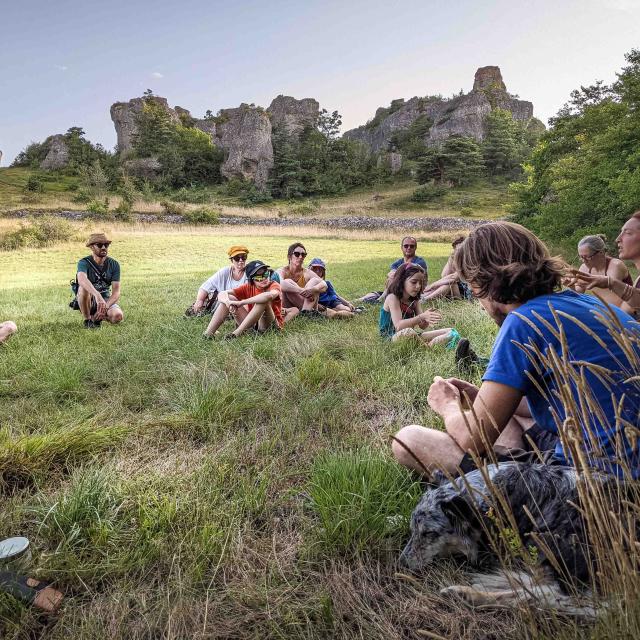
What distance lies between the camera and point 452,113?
6228cm

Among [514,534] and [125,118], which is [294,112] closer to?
[125,118]

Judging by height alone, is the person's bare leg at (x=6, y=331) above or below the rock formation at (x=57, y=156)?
below

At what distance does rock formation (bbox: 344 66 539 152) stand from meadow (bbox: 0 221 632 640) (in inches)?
2410

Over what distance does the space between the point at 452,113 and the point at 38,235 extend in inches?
2284

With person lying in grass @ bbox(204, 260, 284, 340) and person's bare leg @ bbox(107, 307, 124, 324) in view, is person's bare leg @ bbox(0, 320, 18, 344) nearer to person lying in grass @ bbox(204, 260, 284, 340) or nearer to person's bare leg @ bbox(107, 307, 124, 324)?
person's bare leg @ bbox(107, 307, 124, 324)

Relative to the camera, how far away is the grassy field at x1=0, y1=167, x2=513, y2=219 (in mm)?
39594

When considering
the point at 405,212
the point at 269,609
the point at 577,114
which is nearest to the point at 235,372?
the point at 269,609

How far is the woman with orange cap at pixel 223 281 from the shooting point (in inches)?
261

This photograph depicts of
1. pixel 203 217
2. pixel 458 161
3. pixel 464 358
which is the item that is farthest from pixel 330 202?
pixel 464 358

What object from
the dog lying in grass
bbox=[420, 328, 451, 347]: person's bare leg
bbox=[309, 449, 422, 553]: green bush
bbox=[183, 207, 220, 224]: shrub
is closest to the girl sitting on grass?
bbox=[420, 328, 451, 347]: person's bare leg

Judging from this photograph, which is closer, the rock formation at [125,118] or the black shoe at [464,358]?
the black shoe at [464,358]

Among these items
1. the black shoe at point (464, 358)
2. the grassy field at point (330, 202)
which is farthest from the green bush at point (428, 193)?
the black shoe at point (464, 358)

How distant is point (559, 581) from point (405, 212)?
43.3 m

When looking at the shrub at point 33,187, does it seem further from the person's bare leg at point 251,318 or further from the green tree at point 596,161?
the person's bare leg at point 251,318
